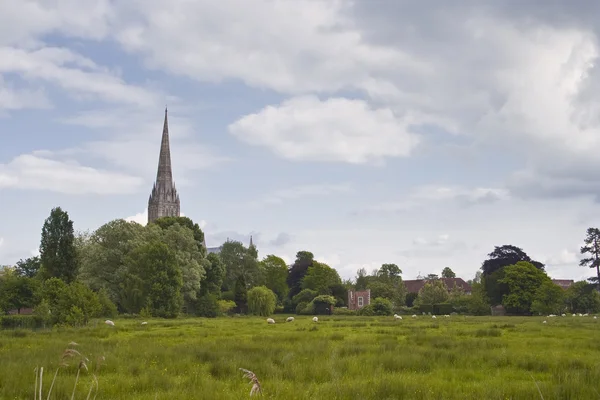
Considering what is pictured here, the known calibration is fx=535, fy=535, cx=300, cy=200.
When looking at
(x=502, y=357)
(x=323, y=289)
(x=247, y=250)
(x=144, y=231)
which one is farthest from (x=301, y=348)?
(x=247, y=250)

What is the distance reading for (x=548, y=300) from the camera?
7481 centimetres

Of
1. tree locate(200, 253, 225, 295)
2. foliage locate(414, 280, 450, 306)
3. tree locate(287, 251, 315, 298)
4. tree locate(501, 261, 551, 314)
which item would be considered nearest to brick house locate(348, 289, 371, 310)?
foliage locate(414, 280, 450, 306)

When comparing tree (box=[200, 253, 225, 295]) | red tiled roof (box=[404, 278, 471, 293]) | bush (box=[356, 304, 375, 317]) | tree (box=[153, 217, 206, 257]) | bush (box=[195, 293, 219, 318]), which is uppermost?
tree (box=[153, 217, 206, 257])

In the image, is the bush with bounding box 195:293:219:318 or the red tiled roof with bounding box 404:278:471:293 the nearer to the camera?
the bush with bounding box 195:293:219:318

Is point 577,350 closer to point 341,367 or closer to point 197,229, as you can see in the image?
point 341,367

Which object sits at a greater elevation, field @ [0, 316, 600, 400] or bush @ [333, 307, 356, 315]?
field @ [0, 316, 600, 400]

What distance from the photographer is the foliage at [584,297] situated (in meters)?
82.4

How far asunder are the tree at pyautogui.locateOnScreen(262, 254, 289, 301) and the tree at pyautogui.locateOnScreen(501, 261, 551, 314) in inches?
2274

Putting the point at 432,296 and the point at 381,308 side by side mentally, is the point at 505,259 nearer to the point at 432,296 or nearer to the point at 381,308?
the point at 432,296

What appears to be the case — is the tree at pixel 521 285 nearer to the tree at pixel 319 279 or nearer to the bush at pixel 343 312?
the bush at pixel 343 312

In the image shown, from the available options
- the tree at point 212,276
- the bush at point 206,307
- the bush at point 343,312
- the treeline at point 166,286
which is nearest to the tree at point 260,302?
the treeline at point 166,286

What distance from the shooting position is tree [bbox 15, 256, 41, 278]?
368 ft

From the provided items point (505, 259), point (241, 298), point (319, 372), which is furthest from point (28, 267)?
point (319, 372)

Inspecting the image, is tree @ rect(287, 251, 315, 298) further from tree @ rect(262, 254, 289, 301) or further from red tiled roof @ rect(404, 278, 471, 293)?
red tiled roof @ rect(404, 278, 471, 293)
